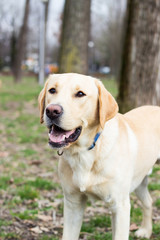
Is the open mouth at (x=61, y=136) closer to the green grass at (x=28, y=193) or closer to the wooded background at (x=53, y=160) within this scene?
the wooded background at (x=53, y=160)

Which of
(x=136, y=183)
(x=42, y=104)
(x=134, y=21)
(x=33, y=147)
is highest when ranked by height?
(x=134, y=21)

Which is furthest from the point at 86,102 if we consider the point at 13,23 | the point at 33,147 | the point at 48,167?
the point at 13,23

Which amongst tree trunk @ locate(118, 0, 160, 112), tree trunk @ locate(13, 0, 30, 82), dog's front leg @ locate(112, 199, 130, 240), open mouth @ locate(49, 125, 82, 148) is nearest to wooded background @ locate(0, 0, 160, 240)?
tree trunk @ locate(118, 0, 160, 112)

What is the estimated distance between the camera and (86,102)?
2.69 m

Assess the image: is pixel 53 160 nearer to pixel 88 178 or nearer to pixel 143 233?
pixel 143 233

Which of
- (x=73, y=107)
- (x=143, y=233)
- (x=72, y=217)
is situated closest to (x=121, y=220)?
(x=72, y=217)

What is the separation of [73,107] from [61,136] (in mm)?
231

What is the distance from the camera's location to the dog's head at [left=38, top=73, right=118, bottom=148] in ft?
8.36

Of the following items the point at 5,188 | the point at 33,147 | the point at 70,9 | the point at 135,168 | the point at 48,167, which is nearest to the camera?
the point at 135,168

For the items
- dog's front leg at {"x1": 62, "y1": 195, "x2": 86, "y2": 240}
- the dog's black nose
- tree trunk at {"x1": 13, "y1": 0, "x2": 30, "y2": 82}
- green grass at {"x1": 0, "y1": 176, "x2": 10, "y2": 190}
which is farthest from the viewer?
tree trunk at {"x1": 13, "y1": 0, "x2": 30, "y2": 82}

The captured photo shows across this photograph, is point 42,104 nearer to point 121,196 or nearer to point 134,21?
point 121,196

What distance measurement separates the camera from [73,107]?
261 centimetres

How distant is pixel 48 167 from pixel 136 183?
271 centimetres

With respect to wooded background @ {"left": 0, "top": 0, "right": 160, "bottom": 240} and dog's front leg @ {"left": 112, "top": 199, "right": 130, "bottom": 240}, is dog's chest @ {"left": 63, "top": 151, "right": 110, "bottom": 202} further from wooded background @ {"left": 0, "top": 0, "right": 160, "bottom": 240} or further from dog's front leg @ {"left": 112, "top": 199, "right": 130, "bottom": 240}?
wooded background @ {"left": 0, "top": 0, "right": 160, "bottom": 240}
